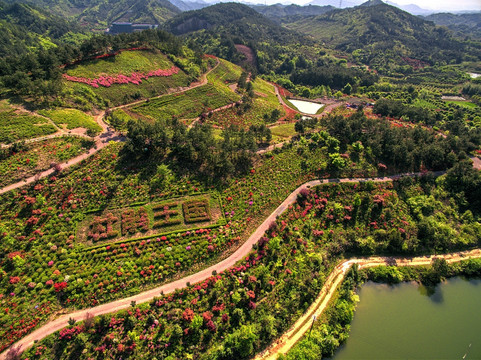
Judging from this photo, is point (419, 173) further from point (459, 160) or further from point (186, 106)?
point (186, 106)

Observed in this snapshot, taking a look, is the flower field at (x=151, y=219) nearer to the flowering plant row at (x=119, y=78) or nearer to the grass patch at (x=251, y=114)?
the grass patch at (x=251, y=114)

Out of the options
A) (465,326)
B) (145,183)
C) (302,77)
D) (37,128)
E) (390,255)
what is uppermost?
(302,77)

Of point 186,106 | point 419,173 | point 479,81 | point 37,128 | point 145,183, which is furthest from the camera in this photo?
point 479,81

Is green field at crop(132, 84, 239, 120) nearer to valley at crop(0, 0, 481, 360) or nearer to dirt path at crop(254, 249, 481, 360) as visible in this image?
valley at crop(0, 0, 481, 360)

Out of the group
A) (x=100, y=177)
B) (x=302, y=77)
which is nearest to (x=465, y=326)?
(x=100, y=177)

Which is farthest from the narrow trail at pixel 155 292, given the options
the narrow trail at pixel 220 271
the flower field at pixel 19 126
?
the flower field at pixel 19 126

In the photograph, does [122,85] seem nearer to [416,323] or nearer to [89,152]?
[89,152]

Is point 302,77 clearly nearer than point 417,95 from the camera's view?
No

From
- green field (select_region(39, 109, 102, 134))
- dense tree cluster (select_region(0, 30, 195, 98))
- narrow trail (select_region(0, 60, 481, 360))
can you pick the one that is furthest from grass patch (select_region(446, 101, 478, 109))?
green field (select_region(39, 109, 102, 134))
